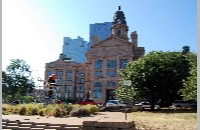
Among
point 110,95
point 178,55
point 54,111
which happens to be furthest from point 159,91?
point 110,95

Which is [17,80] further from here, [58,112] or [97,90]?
[58,112]

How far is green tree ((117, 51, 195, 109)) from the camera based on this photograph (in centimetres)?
2859

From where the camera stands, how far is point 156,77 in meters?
28.6

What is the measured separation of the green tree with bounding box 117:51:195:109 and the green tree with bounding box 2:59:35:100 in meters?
39.6

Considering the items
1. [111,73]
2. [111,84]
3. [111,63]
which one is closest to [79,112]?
[111,84]

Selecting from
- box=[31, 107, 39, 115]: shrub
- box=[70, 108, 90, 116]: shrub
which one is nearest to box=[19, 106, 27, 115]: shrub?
box=[31, 107, 39, 115]: shrub

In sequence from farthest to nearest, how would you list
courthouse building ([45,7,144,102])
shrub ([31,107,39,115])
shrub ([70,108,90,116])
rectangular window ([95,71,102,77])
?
1. rectangular window ([95,71,102,77])
2. courthouse building ([45,7,144,102])
3. shrub ([31,107,39,115])
4. shrub ([70,108,90,116])

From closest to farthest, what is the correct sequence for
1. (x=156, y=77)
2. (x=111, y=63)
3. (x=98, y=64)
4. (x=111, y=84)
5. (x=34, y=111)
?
(x=34, y=111)
(x=156, y=77)
(x=111, y=84)
(x=111, y=63)
(x=98, y=64)

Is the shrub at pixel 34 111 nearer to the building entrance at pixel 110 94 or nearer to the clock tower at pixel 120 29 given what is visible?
the building entrance at pixel 110 94

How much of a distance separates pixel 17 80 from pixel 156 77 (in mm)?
44678

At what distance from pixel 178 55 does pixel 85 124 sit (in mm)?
25907

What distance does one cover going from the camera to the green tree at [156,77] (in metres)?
28.6

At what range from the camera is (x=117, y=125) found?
8.09m

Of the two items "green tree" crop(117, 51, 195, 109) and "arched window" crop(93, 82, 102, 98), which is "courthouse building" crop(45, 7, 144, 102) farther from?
"green tree" crop(117, 51, 195, 109)
